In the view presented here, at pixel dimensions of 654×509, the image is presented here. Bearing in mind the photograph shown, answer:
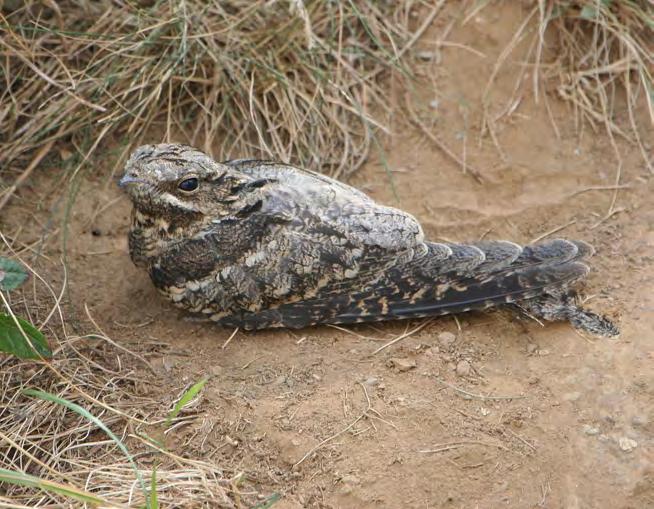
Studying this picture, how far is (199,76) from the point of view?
478cm

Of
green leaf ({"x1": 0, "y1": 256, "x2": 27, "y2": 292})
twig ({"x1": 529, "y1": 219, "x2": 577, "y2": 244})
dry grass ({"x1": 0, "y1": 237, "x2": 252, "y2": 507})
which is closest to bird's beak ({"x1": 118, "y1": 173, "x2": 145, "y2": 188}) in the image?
green leaf ({"x1": 0, "y1": 256, "x2": 27, "y2": 292})

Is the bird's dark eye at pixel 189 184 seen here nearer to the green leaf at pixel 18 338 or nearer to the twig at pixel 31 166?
the green leaf at pixel 18 338

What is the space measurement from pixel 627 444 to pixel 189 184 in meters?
2.25

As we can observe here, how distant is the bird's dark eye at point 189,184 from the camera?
12.5ft

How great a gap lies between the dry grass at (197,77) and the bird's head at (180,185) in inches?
30.3

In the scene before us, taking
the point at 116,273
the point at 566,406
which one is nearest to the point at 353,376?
the point at 566,406

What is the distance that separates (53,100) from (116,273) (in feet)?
3.49

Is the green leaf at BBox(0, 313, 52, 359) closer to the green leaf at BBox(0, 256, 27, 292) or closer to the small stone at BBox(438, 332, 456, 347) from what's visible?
the green leaf at BBox(0, 256, 27, 292)

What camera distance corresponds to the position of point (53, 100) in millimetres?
4617

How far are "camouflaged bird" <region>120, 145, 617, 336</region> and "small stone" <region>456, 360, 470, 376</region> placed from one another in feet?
0.89

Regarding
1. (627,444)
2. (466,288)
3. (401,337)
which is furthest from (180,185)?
(627,444)

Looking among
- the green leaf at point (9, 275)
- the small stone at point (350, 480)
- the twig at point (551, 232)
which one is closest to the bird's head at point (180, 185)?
the green leaf at point (9, 275)

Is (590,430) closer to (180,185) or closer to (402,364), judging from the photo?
(402,364)

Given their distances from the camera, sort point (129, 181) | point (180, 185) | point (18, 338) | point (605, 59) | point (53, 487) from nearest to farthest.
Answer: point (53, 487) < point (18, 338) < point (129, 181) < point (180, 185) < point (605, 59)
